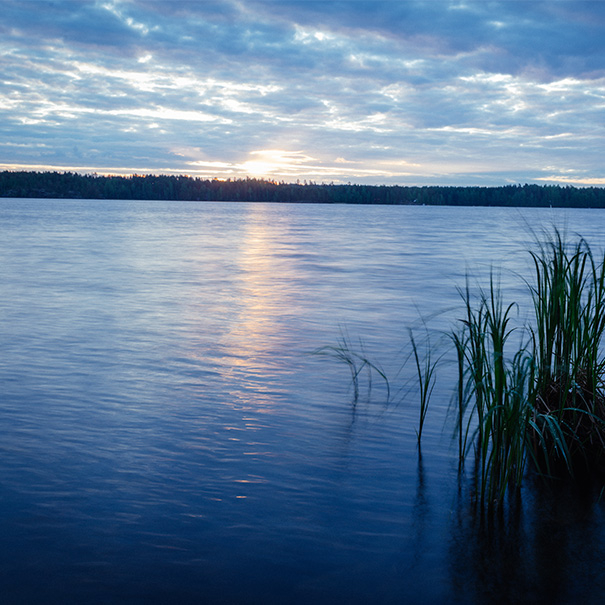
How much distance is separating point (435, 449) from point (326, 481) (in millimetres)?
1430

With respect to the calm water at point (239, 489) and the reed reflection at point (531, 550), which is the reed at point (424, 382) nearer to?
the calm water at point (239, 489)

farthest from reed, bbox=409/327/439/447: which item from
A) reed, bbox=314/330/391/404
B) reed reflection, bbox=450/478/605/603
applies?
reed reflection, bbox=450/478/605/603

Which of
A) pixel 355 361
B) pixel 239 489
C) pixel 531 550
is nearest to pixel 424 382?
pixel 355 361

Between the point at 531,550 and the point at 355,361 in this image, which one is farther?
the point at 355,361

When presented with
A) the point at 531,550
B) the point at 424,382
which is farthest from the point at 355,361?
the point at 531,550

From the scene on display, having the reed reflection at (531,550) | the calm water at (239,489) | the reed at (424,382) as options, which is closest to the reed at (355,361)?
the calm water at (239,489)

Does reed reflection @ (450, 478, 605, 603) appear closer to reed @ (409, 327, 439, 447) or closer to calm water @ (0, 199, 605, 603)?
calm water @ (0, 199, 605, 603)

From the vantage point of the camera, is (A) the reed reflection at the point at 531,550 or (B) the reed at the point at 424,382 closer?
(A) the reed reflection at the point at 531,550

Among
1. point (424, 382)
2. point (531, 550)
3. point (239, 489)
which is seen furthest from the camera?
point (424, 382)

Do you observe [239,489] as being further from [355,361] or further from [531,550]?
[355,361]

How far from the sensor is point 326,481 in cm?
596

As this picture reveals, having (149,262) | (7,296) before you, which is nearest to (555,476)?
(7,296)

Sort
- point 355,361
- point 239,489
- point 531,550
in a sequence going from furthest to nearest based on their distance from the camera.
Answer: point 355,361
point 239,489
point 531,550

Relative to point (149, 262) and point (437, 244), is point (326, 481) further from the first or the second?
point (437, 244)
